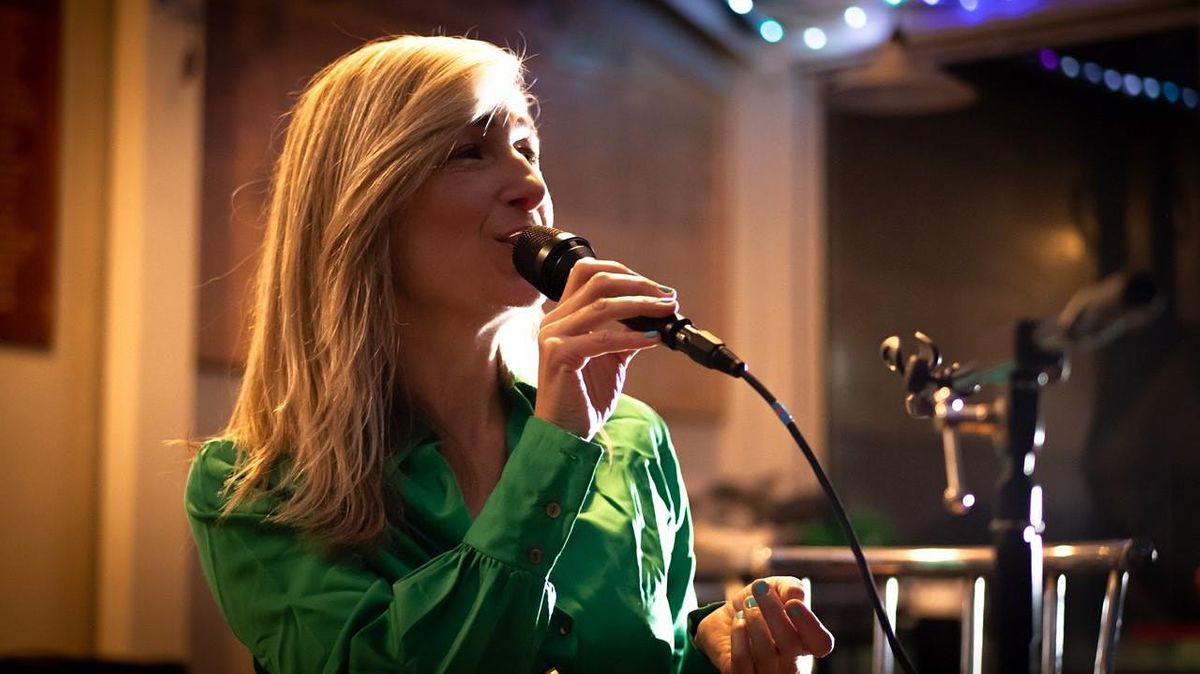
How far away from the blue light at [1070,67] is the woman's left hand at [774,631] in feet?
5.43

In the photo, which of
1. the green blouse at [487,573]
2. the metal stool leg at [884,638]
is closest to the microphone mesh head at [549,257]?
the green blouse at [487,573]

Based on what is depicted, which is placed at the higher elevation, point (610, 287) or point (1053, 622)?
point (610, 287)

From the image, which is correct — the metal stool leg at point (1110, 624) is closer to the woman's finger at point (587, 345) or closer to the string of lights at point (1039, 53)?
the woman's finger at point (587, 345)

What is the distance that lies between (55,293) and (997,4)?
215cm

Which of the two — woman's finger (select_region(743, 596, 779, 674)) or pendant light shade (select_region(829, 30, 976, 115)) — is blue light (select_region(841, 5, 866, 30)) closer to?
pendant light shade (select_region(829, 30, 976, 115))

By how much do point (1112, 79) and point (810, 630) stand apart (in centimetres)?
166

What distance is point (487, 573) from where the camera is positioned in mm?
1000

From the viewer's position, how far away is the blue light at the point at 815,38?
364cm

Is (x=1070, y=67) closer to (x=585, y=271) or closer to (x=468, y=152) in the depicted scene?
(x=468, y=152)

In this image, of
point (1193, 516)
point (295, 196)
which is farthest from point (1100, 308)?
point (295, 196)

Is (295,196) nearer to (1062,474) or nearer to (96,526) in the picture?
(1062,474)

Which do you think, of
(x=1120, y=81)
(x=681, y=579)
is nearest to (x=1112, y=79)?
(x=1120, y=81)

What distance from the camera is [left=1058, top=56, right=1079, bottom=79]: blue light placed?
2.38 metres

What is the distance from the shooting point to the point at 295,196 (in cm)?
122
